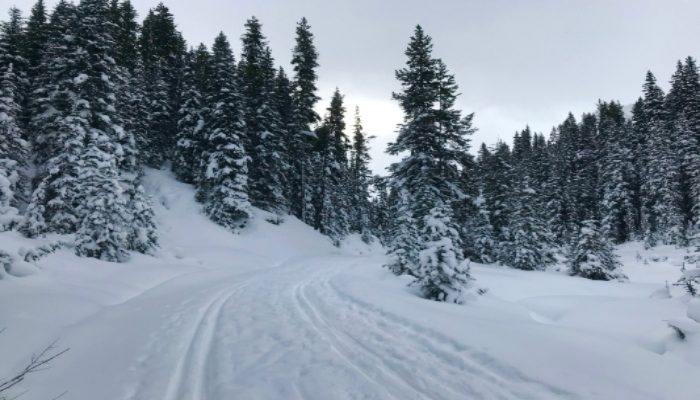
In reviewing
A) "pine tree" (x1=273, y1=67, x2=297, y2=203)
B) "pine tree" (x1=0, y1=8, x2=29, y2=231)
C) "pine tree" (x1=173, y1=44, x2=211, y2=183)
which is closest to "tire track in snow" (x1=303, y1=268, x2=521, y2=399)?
"pine tree" (x1=0, y1=8, x2=29, y2=231)

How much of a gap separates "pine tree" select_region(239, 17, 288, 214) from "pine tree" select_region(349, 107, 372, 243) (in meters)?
22.5

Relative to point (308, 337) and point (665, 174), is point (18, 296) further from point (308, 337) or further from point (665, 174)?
point (665, 174)

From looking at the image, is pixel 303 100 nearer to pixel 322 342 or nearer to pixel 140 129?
pixel 140 129

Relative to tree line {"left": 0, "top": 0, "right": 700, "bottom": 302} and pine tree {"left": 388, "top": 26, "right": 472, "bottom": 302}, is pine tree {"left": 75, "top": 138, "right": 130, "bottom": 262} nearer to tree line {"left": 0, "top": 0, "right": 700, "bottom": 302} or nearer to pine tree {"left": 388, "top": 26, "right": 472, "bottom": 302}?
tree line {"left": 0, "top": 0, "right": 700, "bottom": 302}

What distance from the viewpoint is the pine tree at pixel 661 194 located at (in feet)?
123

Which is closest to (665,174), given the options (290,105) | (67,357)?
(290,105)

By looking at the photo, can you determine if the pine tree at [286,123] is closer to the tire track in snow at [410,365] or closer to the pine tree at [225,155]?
the pine tree at [225,155]

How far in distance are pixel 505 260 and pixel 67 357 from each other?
3140 centimetres

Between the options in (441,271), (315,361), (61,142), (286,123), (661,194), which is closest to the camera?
(315,361)

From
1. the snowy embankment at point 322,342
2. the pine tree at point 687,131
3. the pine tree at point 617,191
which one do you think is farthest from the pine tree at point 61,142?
the pine tree at point 617,191

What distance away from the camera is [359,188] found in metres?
59.9

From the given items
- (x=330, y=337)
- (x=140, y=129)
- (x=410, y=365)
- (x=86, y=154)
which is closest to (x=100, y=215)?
(x=86, y=154)

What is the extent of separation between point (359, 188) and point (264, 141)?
2825cm

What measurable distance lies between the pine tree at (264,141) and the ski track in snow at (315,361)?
81.8 ft
